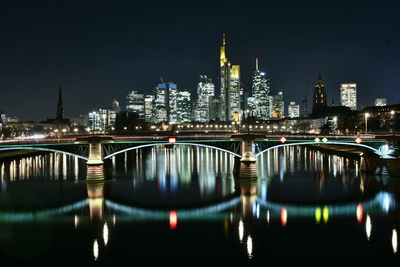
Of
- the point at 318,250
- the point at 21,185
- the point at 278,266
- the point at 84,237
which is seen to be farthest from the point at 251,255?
the point at 21,185

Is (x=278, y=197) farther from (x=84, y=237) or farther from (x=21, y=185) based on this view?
(x=21, y=185)

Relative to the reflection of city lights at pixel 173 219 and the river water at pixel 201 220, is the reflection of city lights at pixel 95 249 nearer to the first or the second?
the river water at pixel 201 220

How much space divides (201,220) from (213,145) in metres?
24.8

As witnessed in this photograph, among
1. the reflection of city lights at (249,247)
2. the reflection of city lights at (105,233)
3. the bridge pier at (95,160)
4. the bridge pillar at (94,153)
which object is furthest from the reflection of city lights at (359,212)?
the bridge pillar at (94,153)

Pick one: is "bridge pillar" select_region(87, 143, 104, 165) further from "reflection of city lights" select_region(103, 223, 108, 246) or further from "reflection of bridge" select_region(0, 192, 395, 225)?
"reflection of city lights" select_region(103, 223, 108, 246)

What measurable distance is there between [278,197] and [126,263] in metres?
26.5

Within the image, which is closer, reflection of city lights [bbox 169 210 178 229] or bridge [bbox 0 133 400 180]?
reflection of city lights [bbox 169 210 178 229]

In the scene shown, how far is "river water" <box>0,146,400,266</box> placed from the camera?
103ft

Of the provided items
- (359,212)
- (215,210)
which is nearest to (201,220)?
(215,210)

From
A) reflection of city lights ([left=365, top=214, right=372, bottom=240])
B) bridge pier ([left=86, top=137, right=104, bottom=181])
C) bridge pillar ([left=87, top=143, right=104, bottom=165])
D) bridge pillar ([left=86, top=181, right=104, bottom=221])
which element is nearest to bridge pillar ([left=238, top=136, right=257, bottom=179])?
bridge pillar ([left=86, top=181, right=104, bottom=221])

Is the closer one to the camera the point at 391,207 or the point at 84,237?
the point at 84,237

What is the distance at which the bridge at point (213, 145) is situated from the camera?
62.0 meters

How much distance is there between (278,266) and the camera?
29375mm

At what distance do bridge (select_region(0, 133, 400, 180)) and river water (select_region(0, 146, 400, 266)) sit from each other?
265 centimetres
